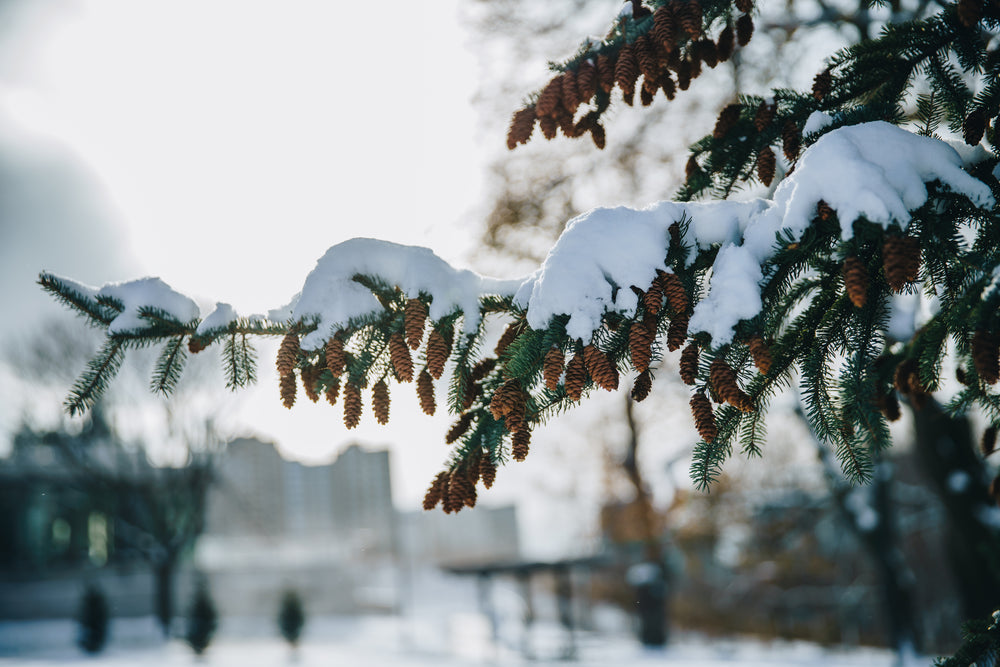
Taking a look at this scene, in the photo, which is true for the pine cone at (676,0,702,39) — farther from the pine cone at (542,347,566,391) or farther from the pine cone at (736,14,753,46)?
the pine cone at (542,347,566,391)

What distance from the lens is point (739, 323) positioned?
68.7 inches

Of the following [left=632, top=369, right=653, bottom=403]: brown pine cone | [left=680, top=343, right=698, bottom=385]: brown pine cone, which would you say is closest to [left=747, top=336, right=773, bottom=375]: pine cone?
[left=680, top=343, right=698, bottom=385]: brown pine cone

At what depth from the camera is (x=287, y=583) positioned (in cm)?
2373

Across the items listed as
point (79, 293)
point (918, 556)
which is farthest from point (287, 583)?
point (79, 293)

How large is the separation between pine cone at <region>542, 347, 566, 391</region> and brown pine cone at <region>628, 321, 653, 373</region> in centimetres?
19

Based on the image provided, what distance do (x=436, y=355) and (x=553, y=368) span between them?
0.40 metres

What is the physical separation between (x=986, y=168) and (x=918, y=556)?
23570 mm

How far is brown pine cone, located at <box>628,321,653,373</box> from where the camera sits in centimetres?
166

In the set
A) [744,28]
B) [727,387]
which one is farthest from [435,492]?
[744,28]

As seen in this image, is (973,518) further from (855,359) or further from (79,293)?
(79,293)

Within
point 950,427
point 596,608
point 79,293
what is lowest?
point 596,608

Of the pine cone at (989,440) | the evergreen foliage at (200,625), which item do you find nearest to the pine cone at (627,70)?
the pine cone at (989,440)

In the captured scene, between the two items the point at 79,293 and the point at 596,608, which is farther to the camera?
the point at 596,608

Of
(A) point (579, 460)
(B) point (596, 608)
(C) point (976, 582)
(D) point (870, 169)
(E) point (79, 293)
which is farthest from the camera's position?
(B) point (596, 608)
